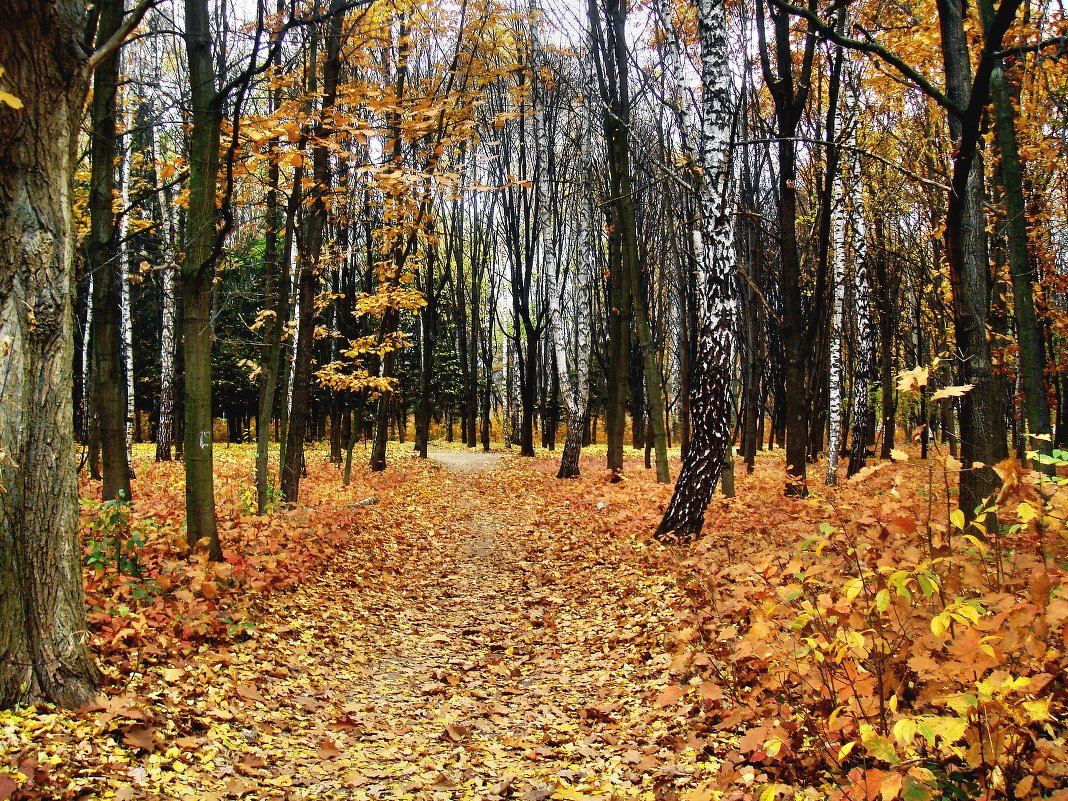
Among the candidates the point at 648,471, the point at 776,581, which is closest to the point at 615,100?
the point at 648,471

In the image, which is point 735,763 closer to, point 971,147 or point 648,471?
point 971,147

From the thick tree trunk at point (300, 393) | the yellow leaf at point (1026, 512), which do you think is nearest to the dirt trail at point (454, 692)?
the yellow leaf at point (1026, 512)

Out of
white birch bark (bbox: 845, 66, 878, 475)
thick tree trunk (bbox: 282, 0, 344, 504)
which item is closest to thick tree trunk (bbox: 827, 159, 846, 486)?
white birch bark (bbox: 845, 66, 878, 475)

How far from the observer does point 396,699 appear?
5.14 meters

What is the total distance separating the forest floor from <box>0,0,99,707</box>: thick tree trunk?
0.39 m

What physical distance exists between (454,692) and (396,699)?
47 cm

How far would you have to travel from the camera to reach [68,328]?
3.96 m

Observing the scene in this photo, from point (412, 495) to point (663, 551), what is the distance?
8.43 m

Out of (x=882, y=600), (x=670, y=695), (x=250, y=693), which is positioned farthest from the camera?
(x=250, y=693)

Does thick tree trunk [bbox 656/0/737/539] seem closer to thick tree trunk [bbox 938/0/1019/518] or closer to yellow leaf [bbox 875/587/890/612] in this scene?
thick tree trunk [bbox 938/0/1019/518]

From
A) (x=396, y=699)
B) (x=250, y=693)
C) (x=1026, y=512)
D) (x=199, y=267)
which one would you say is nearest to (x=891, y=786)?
(x=1026, y=512)

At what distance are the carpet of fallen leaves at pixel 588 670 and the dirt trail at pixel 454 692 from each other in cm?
3

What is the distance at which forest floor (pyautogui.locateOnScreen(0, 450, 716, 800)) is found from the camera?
364cm

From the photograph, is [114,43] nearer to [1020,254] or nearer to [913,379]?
[913,379]
